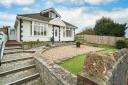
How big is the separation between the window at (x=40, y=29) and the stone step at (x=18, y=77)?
1360 centimetres

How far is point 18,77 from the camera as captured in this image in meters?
5.79

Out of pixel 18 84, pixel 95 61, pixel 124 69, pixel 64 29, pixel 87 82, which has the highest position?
pixel 64 29

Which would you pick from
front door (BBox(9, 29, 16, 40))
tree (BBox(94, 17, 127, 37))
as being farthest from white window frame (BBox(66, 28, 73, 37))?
tree (BBox(94, 17, 127, 37))

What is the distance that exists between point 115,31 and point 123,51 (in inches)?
1253

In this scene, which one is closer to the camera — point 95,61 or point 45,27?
point 95,61

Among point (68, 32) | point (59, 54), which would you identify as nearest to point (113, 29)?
point (68, 32)

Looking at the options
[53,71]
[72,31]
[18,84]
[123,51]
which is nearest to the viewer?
[123,51]

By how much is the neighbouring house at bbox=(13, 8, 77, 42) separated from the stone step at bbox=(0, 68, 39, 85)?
12571mm

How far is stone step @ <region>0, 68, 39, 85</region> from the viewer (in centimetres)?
532

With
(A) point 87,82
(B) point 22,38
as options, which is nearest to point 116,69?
(A) point 87,82

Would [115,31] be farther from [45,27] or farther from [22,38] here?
[22,38]

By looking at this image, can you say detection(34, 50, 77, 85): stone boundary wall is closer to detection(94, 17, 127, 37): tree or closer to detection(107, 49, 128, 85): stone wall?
detection(107, 49, 128, 85): stone wall

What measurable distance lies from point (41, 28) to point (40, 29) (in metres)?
0.33

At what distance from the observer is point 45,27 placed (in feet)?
70.0
